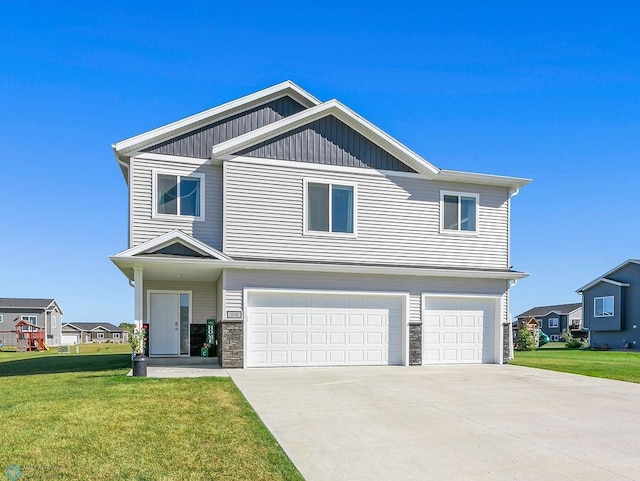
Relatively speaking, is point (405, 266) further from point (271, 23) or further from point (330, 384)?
point (271, 23)

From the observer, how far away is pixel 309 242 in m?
15.1

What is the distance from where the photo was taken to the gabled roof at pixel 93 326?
78.0 meters

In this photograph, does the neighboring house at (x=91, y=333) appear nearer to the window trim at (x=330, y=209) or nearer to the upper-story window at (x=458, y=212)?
the window trim at (x=330, y=209)

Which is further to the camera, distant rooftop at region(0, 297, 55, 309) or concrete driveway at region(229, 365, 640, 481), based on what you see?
distant rooftop at region(0, 297, 55, 309)

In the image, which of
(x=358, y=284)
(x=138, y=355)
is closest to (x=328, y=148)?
(x=358, y=284)

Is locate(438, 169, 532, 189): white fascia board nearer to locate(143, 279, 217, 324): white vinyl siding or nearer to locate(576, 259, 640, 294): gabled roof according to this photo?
locate(143, 279, 217, 324): white vinyl siding

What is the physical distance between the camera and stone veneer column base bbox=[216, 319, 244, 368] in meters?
13.8

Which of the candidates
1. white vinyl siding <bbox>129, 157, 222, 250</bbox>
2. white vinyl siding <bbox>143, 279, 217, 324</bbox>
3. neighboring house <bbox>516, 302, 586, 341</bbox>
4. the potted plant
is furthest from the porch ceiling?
neighboring house <bbox>516, 302, 586, 341</bbox>

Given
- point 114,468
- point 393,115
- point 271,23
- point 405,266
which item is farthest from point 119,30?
point 114,468

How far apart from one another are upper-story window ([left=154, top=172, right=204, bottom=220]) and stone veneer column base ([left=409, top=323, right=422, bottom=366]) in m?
7.72

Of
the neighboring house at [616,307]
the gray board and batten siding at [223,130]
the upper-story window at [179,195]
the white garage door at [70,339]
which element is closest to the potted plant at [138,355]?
the upper-story window at [179,195]

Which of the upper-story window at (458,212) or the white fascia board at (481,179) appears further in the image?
the upper-story window at (458,212)

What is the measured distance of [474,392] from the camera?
10352mm

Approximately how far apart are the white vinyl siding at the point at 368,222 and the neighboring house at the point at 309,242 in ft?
0.13
